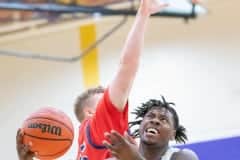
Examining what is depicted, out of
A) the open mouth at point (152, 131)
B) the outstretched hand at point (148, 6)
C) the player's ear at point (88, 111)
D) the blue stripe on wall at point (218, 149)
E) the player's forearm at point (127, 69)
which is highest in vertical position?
the outstretched hand at point (148, 6)

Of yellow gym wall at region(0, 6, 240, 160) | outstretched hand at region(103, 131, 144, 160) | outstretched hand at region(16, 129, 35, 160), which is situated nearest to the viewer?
outstretched hand at region(103, 131, 144, 160)

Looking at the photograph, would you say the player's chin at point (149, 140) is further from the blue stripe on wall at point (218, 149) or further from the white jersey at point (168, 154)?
the blue stripe on wall at point (218, 149)

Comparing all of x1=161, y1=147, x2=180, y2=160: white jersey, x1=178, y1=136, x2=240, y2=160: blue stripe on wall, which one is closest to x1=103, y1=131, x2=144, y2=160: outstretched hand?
x1=161, y1=147, x2=180, y2=160: white jersey

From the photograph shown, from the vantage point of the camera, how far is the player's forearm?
77.9 inches

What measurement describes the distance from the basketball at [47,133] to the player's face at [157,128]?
0.31 metres

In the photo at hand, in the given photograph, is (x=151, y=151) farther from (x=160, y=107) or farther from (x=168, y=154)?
(x=160, y=107)

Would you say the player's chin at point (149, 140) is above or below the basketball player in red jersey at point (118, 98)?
below

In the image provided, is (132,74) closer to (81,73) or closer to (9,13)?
(9,13)

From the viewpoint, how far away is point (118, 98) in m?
2.00

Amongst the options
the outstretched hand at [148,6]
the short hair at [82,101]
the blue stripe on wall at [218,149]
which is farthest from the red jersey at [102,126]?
the blue stripe on wall at [218,149]

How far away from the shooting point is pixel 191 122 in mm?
4668

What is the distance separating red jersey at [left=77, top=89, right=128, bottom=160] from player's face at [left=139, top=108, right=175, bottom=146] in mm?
213

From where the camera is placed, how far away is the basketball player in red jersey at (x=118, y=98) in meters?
1.99

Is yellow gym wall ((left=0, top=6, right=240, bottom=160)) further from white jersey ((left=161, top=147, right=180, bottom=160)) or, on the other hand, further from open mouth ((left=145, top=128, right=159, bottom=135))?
open mouth ((left=145, top=128, right=159, bottom=135))
